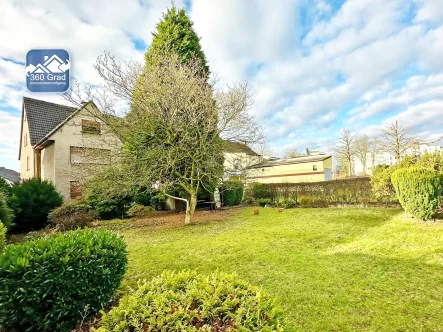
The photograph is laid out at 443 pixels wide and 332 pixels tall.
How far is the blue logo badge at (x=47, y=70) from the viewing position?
7.68 metres

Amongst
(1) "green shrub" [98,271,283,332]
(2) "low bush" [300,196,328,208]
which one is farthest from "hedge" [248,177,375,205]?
(1) "green shrub" [98,271,283,332]

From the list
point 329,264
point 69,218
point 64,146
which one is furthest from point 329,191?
point 64,146

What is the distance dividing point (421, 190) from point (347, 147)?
2307cm

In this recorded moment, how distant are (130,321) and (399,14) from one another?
922 centimetres

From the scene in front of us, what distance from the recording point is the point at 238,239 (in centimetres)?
620

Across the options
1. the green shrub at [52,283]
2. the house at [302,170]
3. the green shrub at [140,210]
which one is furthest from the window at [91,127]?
the house at [302,170]

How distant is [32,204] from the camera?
889 cm

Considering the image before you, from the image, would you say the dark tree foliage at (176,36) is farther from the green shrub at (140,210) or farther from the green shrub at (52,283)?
the green shrub at (52,283)

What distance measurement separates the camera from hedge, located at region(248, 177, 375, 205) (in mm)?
11617

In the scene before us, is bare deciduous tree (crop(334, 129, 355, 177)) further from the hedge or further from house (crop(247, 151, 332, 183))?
the hedge

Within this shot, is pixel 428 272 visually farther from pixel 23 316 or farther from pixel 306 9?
pixel 306 9

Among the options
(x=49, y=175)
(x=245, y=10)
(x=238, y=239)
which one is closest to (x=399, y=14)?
(x=245, y=10)

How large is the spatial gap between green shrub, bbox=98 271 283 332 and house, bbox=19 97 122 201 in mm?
8291

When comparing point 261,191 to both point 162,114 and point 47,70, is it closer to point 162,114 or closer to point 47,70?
point 162,114
